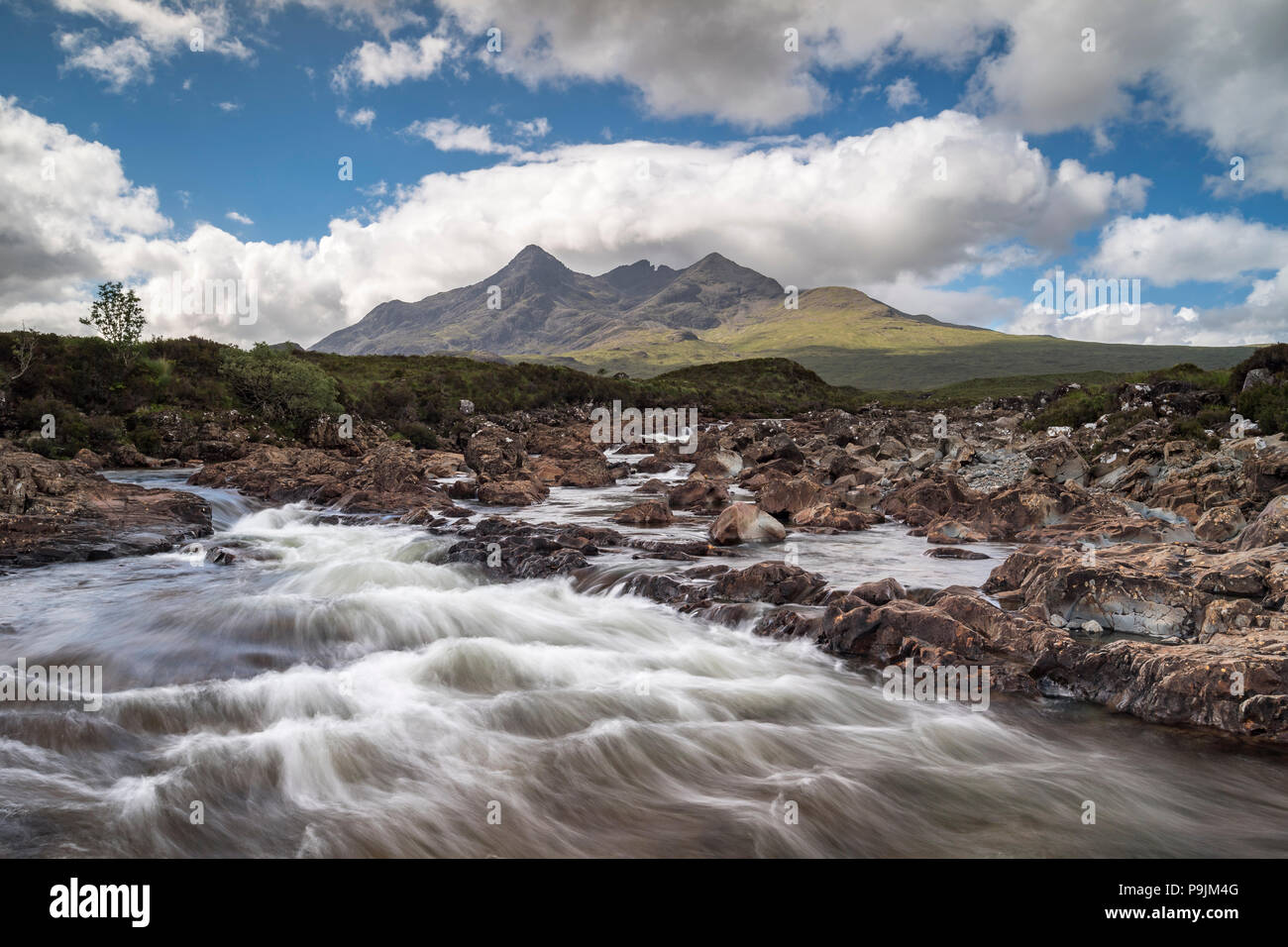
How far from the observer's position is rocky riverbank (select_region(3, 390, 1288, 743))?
9180 millimetres

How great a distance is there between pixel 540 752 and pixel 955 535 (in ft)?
48.2

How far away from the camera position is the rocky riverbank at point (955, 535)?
30.1 feet

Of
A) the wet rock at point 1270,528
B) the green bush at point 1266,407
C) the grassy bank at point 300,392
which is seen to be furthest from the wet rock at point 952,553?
the grassy bank at point 300,392

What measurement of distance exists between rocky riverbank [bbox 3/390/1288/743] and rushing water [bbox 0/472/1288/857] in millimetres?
826

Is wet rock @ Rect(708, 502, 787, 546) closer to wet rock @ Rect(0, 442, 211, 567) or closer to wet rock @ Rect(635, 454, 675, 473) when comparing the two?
wet rock @ Rect(0, 442, 211, 567)

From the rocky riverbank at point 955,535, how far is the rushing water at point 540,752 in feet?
2.71

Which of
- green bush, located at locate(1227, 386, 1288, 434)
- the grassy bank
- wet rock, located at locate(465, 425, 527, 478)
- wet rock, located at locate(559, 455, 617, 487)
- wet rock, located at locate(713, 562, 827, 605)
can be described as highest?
the grassy bank

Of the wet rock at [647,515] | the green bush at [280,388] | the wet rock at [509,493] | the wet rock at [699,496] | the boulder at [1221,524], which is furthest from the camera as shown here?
the green bush at [280,388]

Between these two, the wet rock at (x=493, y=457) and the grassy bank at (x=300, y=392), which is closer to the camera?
the wet rock at (x=493, y=457)

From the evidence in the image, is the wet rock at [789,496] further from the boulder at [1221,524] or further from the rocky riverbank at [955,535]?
the boulder at [1221,524]

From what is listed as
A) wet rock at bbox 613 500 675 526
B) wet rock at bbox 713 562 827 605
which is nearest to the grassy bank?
wet rock at bbox 713 562 827 605
